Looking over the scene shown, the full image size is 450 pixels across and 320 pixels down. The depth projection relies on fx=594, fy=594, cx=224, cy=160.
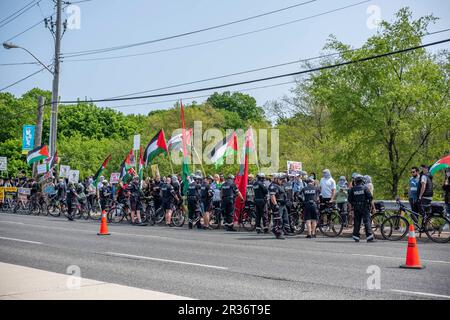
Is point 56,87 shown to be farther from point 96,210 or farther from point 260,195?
point 260,195

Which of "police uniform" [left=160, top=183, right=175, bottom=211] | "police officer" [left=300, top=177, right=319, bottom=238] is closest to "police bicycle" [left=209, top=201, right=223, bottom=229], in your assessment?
"police uniform" [left=160, top=183, right=175, bottom=211]

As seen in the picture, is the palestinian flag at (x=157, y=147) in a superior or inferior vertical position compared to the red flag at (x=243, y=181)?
superior

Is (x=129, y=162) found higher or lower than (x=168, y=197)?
higher

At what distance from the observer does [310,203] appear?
17.9 m

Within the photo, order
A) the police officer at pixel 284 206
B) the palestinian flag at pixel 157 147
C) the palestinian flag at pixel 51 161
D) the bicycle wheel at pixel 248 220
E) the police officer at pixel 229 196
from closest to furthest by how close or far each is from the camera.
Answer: the police officer at pixel 284 206, the police officer at pixel 229 196, the bicycle wheel at pixel 248 220, the palestinian flag at pixel 157 147, the palestinian flag at pixel 51 161

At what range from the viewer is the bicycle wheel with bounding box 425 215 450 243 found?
53.1 feet

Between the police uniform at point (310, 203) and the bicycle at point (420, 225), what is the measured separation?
204 cm

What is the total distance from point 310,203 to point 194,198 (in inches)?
227

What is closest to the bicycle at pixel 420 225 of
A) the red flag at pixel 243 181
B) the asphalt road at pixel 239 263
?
the asphalt road at pixel 239 263

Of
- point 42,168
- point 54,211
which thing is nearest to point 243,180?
point 54,211

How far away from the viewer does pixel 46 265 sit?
1120cm

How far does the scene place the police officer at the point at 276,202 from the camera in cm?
1811

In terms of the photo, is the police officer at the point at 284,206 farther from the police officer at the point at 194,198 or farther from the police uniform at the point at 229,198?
the police officer at the point at 194,198
